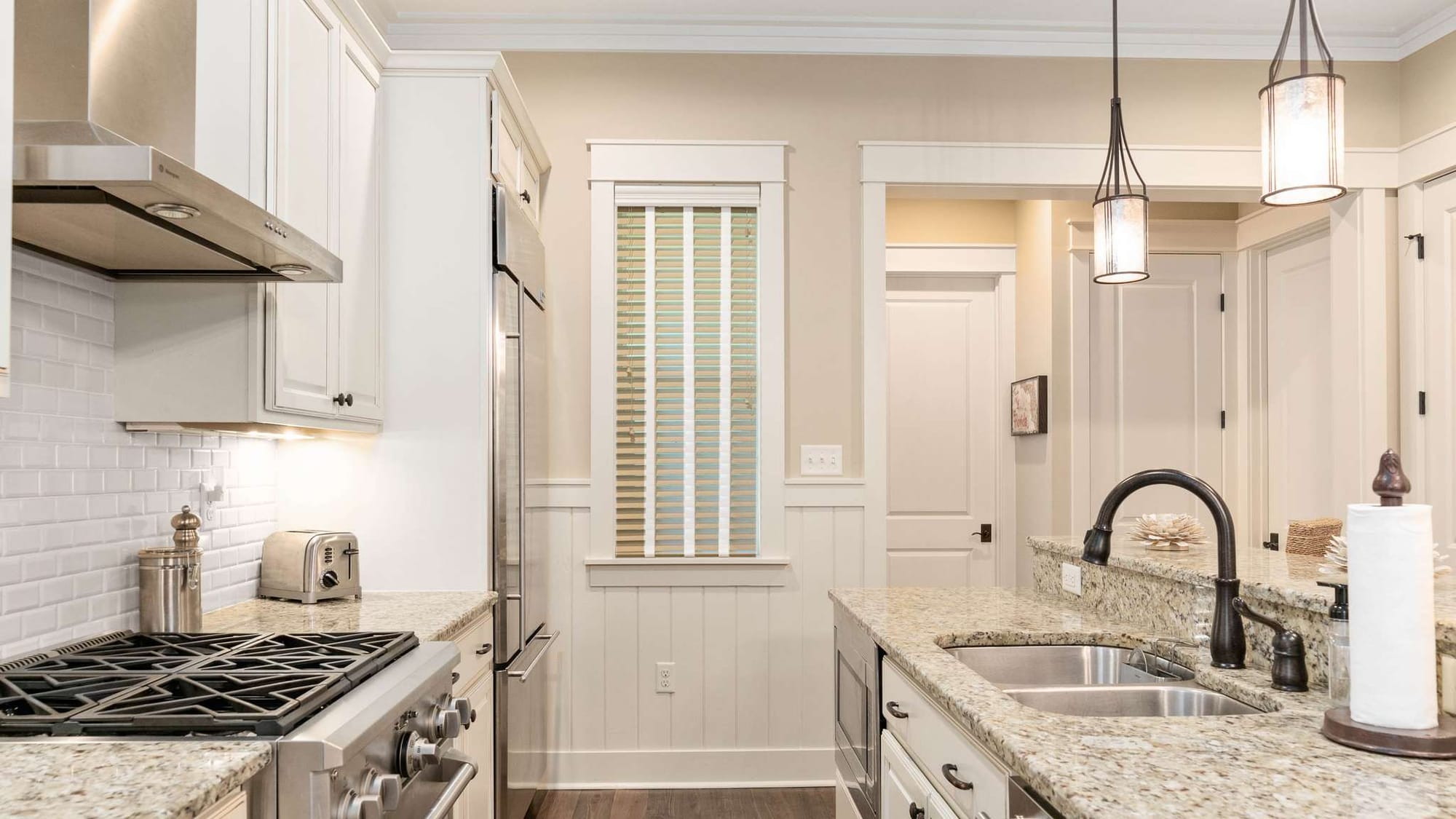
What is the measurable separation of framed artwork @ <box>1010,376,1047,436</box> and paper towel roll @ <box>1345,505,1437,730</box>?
3.13 meters

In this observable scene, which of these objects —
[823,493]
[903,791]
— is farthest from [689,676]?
[903,791]

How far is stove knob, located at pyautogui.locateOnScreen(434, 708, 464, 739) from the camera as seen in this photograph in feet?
5.69

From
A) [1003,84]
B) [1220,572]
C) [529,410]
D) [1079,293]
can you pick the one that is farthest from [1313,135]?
[1079,293]

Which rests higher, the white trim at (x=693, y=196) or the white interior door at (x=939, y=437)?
the white trim at (x=693, y=196)

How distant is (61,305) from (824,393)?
239 cm

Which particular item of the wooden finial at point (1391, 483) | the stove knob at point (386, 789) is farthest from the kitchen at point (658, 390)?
the wooden finial at point (1391, 483)

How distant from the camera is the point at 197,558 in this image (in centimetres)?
196

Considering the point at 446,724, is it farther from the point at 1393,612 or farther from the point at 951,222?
the point at 951,222

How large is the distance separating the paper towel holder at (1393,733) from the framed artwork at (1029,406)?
10.1 feet

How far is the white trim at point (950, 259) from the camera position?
14.9ft

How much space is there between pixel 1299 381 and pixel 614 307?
3.12m

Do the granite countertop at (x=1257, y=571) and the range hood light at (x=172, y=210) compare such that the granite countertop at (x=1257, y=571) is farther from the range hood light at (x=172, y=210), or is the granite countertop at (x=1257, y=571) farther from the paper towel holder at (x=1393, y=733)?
the range hood light at (x=172, y=210)

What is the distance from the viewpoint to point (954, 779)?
1486mm

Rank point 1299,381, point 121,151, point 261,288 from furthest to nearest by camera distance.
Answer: point 1299,381 < point 261,288 < point 121,151
